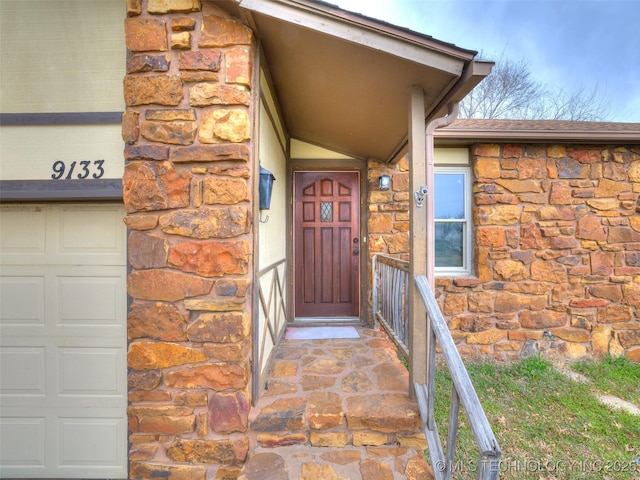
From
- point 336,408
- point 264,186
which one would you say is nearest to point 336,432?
point 336,408

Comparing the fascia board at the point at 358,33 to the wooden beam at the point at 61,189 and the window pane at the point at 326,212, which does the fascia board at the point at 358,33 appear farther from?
the window pane at the point at 326,212

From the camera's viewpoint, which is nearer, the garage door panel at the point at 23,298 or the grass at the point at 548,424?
the garage door panel at the point at 23,298

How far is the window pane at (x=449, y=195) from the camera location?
384 centimetres

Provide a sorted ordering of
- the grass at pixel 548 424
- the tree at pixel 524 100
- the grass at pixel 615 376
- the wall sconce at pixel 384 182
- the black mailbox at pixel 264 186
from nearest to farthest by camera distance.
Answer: the black mailbox at pixel 264 186 → the grass at pixel 548 424 → the grass at pixel 615 376 → the wall sconce at pixel 384 182 → the tree at pixel 524 100

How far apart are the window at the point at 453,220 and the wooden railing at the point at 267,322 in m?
2.08

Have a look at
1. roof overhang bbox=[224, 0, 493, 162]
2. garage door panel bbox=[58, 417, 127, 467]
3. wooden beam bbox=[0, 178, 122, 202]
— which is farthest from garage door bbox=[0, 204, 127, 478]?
roof overhang bbox=[224, 0, 493, 162]

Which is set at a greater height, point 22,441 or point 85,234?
point 85,234

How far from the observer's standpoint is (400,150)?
313 cm

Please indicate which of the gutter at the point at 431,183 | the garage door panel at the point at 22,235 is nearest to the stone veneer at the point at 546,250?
the gutter at the point at 431,183

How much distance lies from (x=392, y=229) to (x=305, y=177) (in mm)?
1274

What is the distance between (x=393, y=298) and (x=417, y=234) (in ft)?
3.20

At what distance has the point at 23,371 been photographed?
2.05 meters

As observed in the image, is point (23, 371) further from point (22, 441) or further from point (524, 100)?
point (524, 100)

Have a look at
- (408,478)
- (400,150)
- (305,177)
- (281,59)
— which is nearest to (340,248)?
(305,177)
